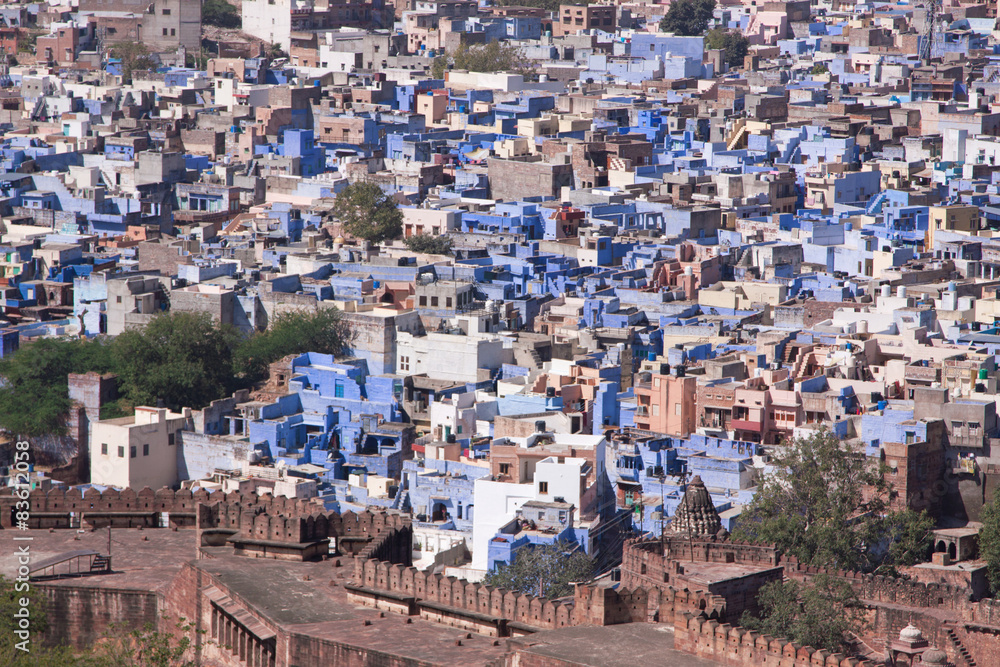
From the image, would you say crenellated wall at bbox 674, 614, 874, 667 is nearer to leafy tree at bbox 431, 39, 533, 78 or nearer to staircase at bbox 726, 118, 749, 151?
staircase at bbox 726, 118, 749, 151

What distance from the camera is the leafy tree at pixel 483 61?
7194 centimetres

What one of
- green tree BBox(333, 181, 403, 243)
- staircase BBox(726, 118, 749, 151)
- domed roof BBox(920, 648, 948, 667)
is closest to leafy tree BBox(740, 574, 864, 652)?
domed roof BBox(920, 648, 948, 667)

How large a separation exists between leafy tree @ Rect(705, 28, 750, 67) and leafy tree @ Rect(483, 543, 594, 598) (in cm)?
4918

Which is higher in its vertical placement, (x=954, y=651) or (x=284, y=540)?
(x=284, y=540)

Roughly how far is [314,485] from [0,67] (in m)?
47.1

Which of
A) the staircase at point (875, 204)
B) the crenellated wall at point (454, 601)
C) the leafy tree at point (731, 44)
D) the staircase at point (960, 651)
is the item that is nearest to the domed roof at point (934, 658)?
the staircase at point (960, 651)

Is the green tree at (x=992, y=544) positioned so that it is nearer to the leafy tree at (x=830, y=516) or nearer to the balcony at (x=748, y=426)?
the leafy tree at (x=830, y=516)

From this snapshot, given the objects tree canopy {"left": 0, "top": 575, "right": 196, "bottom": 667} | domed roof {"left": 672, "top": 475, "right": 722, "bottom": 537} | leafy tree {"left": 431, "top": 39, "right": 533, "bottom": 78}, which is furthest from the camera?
leafy tree {"left": 431, "top": 39, "right": 533, "bottom": 78}

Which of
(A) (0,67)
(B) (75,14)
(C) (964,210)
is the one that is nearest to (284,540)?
(C) (964,210)

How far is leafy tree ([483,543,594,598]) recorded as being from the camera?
28031mm

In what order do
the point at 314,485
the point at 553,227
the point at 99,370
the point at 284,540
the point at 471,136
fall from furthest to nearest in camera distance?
the point at 471,136 < the point at 553,227 < the point at 99,370 < the point at 314,485 < the point at 284,540

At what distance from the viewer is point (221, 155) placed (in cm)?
5997

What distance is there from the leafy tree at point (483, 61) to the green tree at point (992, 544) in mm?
44431

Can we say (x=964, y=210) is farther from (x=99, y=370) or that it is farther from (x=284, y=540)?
(x=284, y=540)
